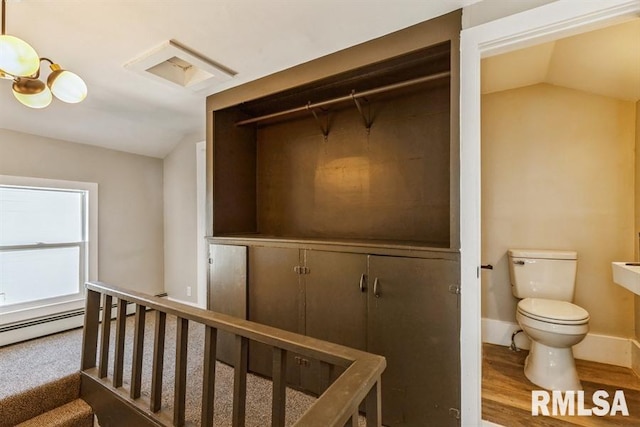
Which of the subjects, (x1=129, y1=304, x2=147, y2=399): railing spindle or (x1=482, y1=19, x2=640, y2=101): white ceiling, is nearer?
(x1=129, y1=304, x2=147, y2=399): railing spindle

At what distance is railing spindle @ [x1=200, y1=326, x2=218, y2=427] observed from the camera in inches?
50.9

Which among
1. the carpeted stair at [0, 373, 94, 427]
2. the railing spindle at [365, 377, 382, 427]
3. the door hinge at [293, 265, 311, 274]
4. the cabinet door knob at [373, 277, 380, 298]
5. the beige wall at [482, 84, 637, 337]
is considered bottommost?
the carpeted stair at [0, 373, 94, 427]

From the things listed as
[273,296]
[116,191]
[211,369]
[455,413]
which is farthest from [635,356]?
[116,191]

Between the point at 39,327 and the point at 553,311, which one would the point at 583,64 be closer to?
the point at 553,311

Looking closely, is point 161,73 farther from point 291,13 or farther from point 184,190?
point 184,190

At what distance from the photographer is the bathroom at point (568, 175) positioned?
2.26 metres

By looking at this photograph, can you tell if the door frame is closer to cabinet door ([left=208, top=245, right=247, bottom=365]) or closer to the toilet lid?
the toilet lid

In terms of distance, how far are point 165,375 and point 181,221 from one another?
6.32 ft

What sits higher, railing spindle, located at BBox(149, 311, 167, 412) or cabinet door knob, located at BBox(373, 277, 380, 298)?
cabinet door knob, located at BBox(373, 277, 380, 298)

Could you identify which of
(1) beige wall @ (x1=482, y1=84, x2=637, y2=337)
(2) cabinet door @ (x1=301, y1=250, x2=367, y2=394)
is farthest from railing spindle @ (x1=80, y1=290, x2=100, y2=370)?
(1) beige wall @ (x1=482, y1=84, x2=637, y2=337)

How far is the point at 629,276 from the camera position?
179 centimetres

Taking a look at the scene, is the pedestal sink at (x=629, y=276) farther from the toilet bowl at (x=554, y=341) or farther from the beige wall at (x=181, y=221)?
the beige wall at (x=181, y=221)

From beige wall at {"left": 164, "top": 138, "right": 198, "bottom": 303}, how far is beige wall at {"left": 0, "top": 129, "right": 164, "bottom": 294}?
0.37 feet

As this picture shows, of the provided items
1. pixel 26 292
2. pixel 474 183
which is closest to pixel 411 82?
pixel 474 183
